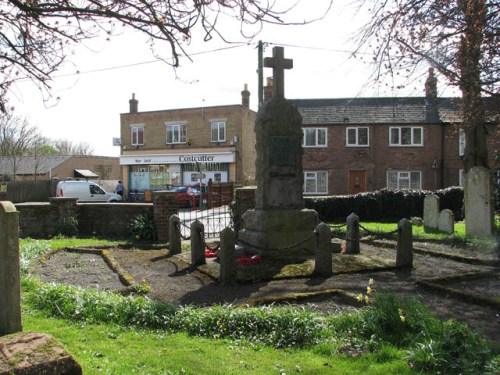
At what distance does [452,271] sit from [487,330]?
3670 mm

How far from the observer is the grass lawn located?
12.6ft

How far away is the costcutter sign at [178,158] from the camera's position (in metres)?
39.4

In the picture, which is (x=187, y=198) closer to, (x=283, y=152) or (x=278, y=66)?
(x=278, y=66)

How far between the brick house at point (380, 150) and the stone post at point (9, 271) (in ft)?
97.3

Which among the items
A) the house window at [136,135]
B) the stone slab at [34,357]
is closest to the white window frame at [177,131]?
the house window at [136,135]

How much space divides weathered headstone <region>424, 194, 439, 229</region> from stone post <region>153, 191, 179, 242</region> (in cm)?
861

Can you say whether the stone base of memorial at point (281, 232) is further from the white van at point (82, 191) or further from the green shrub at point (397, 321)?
the white van at point (82, 191)

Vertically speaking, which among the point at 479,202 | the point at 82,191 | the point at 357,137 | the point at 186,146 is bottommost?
the point at 479,202

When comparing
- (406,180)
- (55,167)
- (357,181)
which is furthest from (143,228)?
(55,167)

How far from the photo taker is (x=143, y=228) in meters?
13.3

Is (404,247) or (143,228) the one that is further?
(143,228)

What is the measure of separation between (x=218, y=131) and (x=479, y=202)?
2898 centimetres

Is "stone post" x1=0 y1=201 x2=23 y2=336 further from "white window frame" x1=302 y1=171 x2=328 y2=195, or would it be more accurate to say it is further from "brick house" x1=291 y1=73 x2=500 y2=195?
"white window frame" x1=302 y1=171 x2=328 y2=195

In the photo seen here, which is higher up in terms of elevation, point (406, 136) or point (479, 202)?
point (406, 136)
